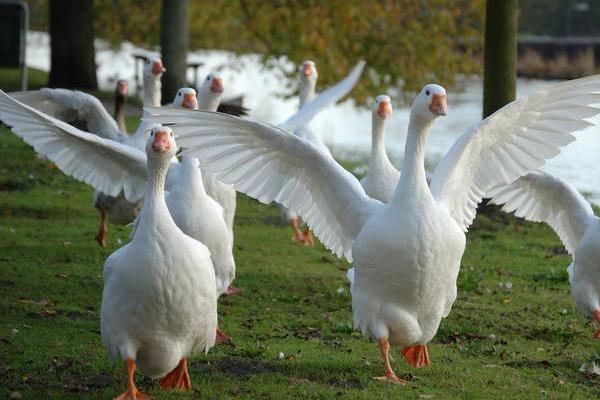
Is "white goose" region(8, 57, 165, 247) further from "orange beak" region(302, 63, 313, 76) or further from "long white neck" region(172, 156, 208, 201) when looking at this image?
"long white neck" region(172, 156, 208, 201)

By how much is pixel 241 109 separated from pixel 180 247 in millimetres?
6253

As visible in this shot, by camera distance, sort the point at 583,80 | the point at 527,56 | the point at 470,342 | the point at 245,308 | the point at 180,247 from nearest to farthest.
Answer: the point at 180,247 → the point at 583,80 → the point at 470,342 → the point at 245,308 → the point at 527,56

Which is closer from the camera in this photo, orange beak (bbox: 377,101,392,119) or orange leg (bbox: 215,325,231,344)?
orange leg (bbox: 215,325,231,344)

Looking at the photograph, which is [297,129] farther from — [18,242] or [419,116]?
[419,116]

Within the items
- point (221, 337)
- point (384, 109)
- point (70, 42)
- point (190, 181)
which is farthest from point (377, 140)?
point (70, 42)

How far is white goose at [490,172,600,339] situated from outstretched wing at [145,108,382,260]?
204 cm

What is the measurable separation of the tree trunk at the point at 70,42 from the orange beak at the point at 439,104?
63.3ft

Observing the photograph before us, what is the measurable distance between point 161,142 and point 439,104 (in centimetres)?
178

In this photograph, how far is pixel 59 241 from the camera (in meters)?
11.6

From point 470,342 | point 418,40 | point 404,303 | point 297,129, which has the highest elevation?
point 418,40

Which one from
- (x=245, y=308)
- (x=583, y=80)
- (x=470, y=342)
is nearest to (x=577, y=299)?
(x=470, y=342)

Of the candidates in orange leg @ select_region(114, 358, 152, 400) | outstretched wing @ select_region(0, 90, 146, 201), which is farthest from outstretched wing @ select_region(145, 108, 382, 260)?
orange leg @ select_region(114, 358, 152, 400)

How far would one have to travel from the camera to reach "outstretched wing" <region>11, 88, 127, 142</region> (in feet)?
38.5

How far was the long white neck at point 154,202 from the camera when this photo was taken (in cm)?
654
